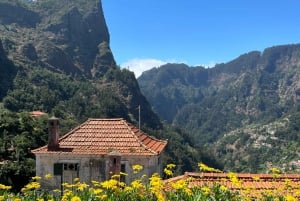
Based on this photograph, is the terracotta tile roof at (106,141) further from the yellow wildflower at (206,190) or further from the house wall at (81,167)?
the yellow wildflower at (206,190)

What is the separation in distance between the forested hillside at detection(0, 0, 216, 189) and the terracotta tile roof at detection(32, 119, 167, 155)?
6.48 metres

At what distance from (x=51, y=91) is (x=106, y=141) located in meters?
94.6

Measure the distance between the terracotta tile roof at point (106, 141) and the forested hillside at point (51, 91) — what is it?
255 inches

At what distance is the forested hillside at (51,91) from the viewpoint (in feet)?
116

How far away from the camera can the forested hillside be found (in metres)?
35.5

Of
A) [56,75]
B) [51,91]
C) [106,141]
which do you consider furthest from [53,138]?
[56,75]

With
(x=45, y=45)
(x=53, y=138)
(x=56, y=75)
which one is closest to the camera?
(x=53, y=138)

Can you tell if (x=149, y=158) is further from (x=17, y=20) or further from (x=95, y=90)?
(x=17, y=20)

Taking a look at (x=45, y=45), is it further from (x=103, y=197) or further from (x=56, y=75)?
(x=103, y=197)

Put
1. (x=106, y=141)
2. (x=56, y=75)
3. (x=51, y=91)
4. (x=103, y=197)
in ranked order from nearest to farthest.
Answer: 1. (x=103, y=197)
2. (x=106, y=141)
3. (x=51, y=91)
4. (x=56, y=75)

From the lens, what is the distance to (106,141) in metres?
24.4

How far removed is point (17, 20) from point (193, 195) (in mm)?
189083

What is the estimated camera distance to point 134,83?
156 meters

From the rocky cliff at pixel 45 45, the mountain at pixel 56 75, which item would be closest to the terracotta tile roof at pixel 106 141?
the mountain at pixel 56 75
